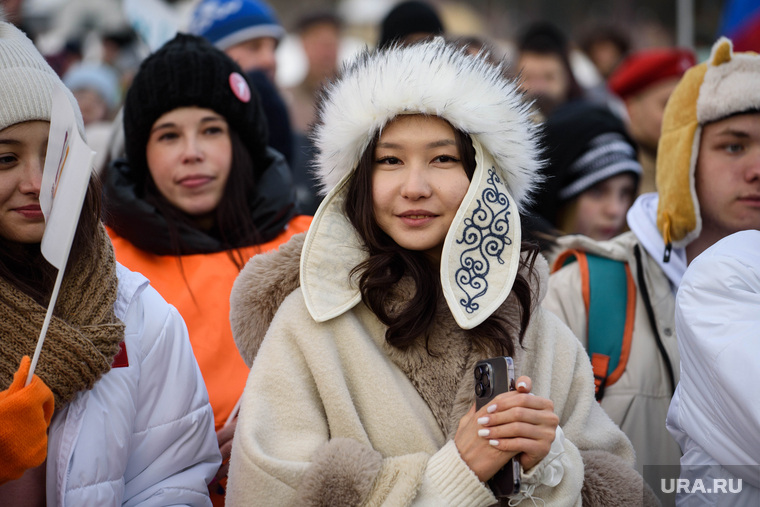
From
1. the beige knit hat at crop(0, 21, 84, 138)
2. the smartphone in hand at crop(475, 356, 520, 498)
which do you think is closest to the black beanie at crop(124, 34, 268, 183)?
the beige knit hat at crop(0, 21, 84, 138)

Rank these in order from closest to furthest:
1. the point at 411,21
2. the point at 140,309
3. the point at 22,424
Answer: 1. the point at 22,424
2. the point at 140,309
3. the point at 411,21

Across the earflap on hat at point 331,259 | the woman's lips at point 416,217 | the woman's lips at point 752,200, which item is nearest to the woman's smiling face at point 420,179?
the woman's lips at point 416,217

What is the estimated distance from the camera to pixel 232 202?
11.8 feet

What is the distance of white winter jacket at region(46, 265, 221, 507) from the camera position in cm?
225

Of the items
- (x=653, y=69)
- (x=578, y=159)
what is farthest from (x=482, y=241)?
(x=653, y=69)

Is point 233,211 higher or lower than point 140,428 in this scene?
higher

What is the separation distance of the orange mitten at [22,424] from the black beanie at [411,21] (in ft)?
11.9

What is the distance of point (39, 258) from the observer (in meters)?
2.42

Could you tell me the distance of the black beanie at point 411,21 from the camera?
5.23m

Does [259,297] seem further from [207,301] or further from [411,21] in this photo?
[411,21]

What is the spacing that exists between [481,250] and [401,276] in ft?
0.81

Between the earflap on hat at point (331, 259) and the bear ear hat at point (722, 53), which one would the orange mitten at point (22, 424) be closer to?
the earflap on hat at point (331, 259)

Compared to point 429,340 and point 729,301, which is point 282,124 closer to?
point 429,340

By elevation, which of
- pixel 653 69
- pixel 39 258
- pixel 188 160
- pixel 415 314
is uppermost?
pixel 653 69
